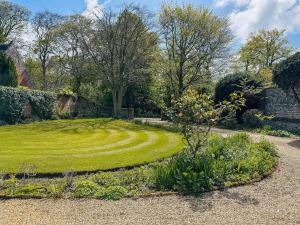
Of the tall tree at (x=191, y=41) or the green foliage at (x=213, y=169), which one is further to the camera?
the tall tree at (x=191, y=41)

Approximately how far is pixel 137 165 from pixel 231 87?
13.6 meters

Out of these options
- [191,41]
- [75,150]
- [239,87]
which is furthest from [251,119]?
[75,150]

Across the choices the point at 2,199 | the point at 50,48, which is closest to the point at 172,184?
the point at 2,199

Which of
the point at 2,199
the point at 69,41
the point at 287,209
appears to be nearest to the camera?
the point at 287,209

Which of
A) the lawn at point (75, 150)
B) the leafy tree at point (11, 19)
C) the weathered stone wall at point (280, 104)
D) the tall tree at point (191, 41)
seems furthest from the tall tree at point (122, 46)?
the leafy tree at point (11, 19)

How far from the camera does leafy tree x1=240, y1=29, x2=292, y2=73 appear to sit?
1519 inches

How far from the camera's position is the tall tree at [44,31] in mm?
36875

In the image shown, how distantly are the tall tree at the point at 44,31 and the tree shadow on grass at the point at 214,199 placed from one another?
33.0 metres

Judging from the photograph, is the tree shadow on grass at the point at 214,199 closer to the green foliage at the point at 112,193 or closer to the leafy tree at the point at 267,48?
the green foliage at the point at 112,193

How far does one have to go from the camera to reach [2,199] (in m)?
6.44

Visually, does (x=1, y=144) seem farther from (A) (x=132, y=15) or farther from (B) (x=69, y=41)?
(B) (x=69, y=41)

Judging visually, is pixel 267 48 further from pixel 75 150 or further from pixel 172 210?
pixel 172 210

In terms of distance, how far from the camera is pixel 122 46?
2667 centimetres

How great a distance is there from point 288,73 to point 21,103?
1547 cm
